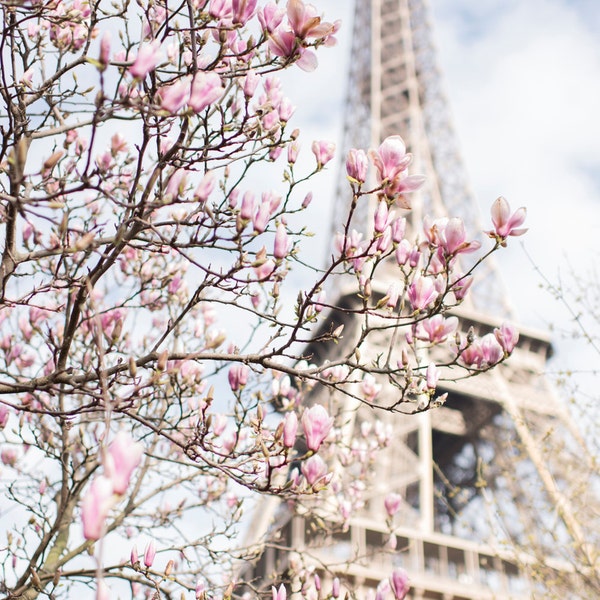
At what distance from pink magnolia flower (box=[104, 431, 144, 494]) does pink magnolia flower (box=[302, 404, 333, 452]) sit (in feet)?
3.47

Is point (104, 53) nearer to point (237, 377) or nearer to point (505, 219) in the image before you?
point (505, 219)

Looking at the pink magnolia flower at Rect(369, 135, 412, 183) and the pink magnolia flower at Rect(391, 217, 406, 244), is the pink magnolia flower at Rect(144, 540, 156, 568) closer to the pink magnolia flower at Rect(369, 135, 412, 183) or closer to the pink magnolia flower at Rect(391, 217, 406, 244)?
the pink magnolia flower at Rect(391, 217, 406, 244)

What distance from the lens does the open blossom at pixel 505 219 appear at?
2.17m

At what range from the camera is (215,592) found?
420cm

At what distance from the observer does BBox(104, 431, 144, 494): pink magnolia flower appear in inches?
41.4

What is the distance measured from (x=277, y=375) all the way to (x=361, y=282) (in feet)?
5.79

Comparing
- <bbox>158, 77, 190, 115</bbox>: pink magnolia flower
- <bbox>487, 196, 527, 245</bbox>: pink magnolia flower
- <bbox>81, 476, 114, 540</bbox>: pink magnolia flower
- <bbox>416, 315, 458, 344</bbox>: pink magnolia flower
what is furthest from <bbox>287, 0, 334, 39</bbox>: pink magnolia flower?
<bbox>81, 476, 114, 540</bbox>: pink magnolia flower

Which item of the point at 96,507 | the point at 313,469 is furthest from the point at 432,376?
the point at 96,507

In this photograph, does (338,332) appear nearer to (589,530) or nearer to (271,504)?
(589,530)

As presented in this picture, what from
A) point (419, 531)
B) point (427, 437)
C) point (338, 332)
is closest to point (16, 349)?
point (338, 332)

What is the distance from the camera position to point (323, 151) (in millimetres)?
2373

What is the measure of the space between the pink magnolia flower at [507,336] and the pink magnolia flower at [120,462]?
1.70 meters

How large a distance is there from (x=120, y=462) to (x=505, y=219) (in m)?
1.61

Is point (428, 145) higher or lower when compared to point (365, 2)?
lower
